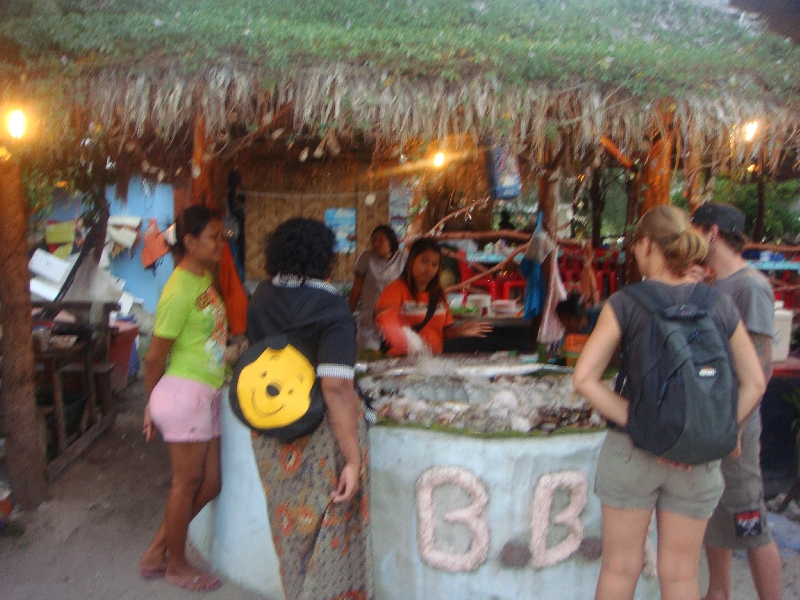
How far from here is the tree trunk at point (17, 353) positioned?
4016 millimetres

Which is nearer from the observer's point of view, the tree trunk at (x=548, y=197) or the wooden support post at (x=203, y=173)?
the wooden support post at (x=203, y=173)

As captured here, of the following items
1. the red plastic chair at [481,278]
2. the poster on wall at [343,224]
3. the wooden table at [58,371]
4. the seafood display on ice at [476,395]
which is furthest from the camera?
the red plastic chair at [481,278]

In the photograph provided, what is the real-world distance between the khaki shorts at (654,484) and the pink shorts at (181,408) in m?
1.82

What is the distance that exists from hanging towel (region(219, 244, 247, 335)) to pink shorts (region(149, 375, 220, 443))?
145 centimetres

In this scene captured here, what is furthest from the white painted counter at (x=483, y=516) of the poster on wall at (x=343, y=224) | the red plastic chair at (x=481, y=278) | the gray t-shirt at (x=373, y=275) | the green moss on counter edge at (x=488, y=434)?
the red plastic chair at (x=481, y=278)

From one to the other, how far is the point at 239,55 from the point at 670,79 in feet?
7.91

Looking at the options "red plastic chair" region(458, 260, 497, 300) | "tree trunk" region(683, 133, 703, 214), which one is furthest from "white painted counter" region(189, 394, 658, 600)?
"red plastic chair" region(458, 260, 497, 300)

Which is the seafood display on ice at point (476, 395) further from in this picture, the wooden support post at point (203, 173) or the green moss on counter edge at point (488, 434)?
the wooden support post at point (203, 173)

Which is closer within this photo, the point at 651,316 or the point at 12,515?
the point at 651,316

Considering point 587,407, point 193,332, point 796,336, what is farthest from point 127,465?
point 796,336

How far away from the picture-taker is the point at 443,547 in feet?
9.02

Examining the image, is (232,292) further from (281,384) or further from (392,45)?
(281,384)

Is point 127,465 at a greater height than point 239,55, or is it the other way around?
point 239,55

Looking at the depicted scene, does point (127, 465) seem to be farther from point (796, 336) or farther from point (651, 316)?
point (796, 336)
